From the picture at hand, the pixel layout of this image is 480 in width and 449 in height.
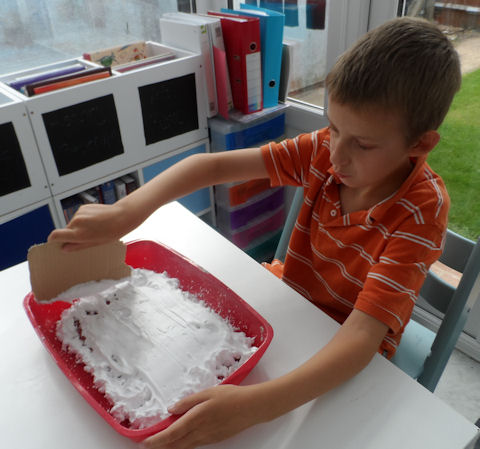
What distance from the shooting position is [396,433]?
612mm

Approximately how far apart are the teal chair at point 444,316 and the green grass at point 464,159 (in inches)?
24.7

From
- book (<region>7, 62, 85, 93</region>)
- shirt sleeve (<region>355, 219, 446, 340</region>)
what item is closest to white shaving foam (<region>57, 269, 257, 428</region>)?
shirt sleeve (<region>355, 219, 446, 340</region>)

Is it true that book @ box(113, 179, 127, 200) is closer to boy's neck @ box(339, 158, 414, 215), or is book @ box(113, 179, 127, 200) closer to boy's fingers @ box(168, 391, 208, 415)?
boy's neck @ box(339, 158, 414, 215)

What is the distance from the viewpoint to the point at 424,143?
73cm

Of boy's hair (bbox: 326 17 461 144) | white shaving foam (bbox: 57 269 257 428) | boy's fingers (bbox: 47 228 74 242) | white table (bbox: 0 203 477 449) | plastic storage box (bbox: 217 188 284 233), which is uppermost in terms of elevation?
boy's hair (bbox: 326 17 461 144)

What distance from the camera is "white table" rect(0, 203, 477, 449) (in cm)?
61

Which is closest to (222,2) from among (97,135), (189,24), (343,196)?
(189,24)

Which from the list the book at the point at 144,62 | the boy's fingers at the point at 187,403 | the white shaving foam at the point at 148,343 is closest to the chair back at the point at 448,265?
the white shaving foam at the point at 148,343

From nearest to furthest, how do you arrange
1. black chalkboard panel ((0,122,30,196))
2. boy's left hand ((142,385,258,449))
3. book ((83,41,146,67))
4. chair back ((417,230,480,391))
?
1. boy's left hand ((142,385,258,449))
2. chair back ((417,230,480,391))
3. black chalkboard panel ((0,122,30,196))
4. book ((83,41,146,67))

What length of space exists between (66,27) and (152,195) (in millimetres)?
1241

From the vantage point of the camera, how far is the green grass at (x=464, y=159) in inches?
59.2

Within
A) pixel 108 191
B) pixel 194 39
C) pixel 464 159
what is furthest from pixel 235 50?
pixel 464 159

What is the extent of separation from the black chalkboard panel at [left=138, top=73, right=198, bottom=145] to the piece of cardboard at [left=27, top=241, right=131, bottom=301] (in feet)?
3.08

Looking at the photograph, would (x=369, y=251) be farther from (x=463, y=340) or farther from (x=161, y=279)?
(x=463, y=340)
